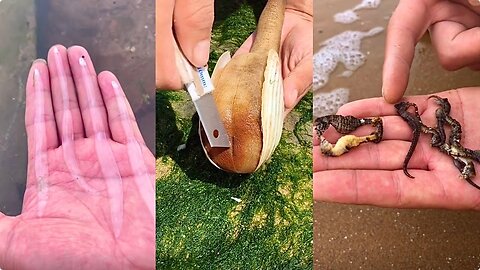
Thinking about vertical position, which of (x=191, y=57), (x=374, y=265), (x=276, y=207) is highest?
(x=191, y=57)

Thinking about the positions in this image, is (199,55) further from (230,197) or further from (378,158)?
(378,158)

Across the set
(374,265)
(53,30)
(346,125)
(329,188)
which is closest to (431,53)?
(346,125)

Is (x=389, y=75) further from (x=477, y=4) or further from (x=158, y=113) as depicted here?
(x=158, y=113)

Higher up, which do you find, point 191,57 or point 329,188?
point 191,57

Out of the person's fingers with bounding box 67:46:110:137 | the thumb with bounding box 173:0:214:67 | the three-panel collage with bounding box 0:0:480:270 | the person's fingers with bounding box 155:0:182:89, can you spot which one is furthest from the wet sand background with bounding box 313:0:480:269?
the person's fingers with bounding box 67:46:110:137

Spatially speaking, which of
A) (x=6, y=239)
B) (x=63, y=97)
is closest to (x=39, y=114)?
(x=63, y=97)

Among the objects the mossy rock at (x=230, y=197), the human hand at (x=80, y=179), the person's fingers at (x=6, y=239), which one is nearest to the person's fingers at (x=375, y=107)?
the mossy rock at (x=230, y=197)
